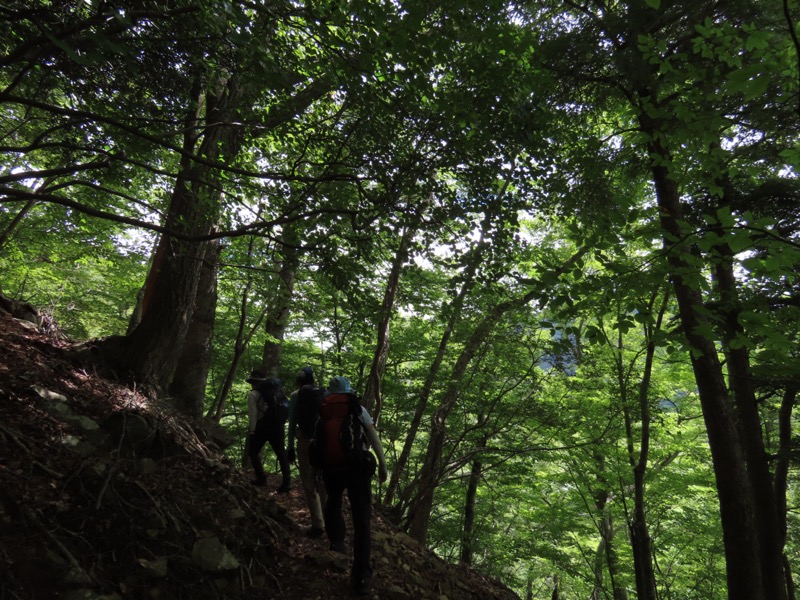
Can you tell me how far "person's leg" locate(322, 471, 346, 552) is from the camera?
13.4ft

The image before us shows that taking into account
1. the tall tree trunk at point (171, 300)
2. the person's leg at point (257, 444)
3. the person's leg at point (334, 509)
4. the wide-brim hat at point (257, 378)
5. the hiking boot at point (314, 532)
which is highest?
the tall tree trunk at point (171, 300)

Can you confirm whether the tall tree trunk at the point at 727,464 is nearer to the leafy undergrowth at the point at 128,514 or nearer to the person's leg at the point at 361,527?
the leafy undergrowth at the point at 128,514

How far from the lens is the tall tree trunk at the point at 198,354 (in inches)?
259

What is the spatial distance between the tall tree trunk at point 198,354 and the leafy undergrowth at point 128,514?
49.8 inches

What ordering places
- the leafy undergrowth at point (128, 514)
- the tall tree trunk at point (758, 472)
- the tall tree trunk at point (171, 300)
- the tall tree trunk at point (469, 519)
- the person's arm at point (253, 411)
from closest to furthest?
the leafy undergrowth at point (128, 514), the tall tree trunk at point (171, 300), the person's arm at point (253, 411), the tall tree trunk at point (758, 472), the tall tree trunk at point (469, 519)

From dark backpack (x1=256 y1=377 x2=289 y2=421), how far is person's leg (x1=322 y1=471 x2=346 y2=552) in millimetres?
1874

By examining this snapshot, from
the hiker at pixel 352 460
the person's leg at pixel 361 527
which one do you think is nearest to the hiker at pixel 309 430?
the hiker at pixel 352 460

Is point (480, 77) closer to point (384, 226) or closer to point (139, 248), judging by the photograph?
point (384, 226)

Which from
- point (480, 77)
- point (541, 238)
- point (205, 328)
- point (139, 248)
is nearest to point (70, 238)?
point (139, 248)

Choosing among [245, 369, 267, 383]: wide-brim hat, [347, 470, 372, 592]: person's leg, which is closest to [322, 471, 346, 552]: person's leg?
[347, 470, 372, 592]: person's leg

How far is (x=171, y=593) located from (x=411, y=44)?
4.40 metres

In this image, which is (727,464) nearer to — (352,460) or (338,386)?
(352,460)

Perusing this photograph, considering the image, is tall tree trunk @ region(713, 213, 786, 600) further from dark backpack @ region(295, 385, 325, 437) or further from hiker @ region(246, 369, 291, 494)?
hiker @ region(246, 369, 291, 494)

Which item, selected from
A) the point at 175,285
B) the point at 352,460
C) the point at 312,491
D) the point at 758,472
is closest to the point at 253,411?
the point at 312,491
